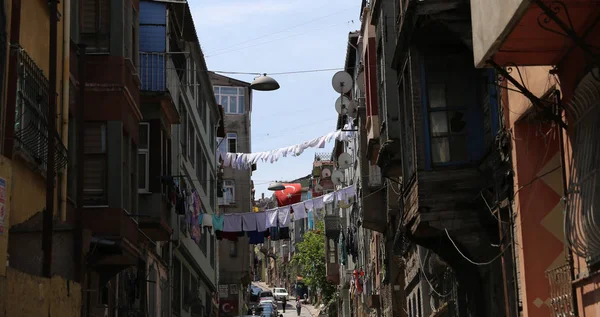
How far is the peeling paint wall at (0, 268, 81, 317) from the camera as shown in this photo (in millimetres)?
10977

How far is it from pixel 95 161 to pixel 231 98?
186 ft

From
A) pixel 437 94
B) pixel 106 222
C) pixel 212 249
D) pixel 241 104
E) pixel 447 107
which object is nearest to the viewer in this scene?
pixel 447 107

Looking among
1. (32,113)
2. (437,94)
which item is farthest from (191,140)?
(32,113)

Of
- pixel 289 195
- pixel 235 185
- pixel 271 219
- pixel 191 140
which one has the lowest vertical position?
pixel 271 219

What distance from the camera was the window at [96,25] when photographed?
20.1 meters

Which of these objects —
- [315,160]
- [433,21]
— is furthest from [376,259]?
[315,160]

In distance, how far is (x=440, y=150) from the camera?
1681cm

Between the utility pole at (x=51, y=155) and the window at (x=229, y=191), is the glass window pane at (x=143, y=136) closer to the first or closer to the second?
the utility pole at (x=51, y=155)

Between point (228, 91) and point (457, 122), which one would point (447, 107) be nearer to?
point (457, 122)

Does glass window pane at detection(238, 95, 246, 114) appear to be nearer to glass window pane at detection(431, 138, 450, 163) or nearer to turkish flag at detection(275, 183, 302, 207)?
turkish flag at detection(275, 183, 302, 207)

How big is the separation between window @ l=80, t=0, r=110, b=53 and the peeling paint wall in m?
6.31

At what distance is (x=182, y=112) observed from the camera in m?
33.8

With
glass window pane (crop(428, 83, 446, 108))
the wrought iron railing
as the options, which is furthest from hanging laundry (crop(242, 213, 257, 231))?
the wrought iron railing

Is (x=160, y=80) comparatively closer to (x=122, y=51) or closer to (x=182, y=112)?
(x=122, y=51)
